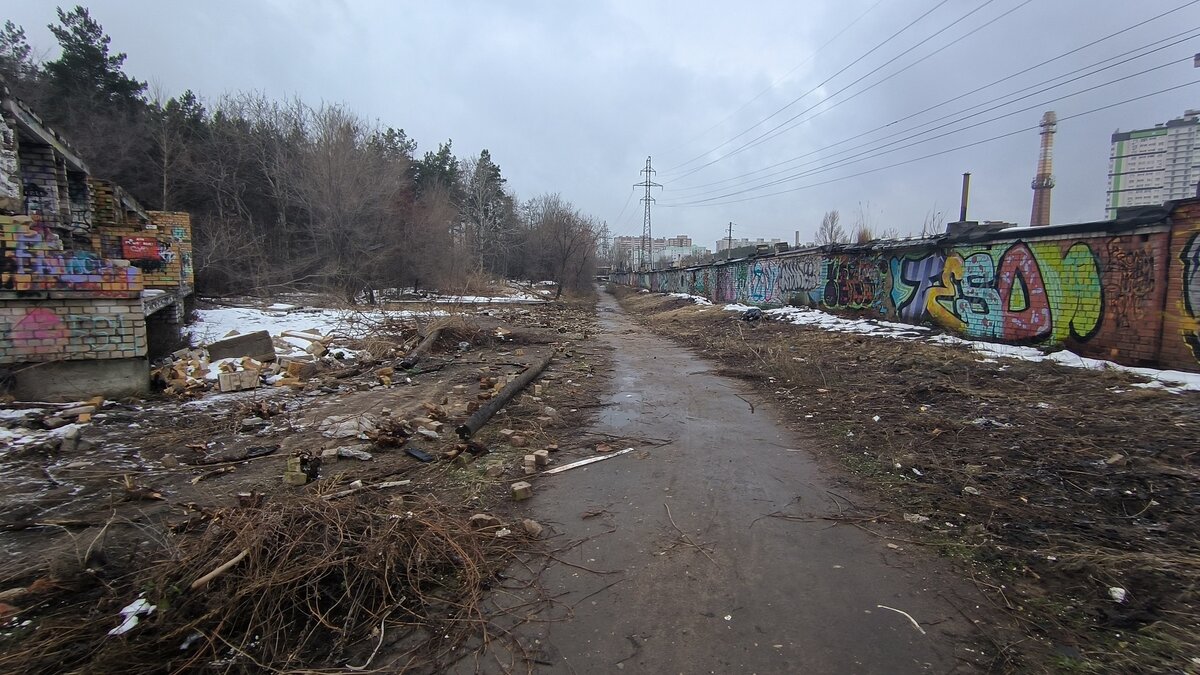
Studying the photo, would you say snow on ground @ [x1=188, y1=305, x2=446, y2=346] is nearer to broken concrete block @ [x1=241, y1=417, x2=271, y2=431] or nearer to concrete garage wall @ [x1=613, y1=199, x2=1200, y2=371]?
broken concrete block @ [x1=241, y1=417, x2=271, y2=431]

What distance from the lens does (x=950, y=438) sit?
5293mm

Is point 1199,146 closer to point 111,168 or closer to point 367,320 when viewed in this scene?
point 367,320

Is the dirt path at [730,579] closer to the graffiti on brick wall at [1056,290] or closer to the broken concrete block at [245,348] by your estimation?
the graffiti on brick wall at [1056,290]

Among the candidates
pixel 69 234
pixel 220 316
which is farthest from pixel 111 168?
pixel 69 234

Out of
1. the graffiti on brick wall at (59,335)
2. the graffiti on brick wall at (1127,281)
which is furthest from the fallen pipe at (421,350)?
the graffiti on brick wall at (1127,281)

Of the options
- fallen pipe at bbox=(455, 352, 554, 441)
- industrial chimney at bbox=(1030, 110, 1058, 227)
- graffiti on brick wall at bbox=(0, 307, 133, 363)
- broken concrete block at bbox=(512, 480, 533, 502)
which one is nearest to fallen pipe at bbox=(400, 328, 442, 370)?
fallen pipe at bbox=(455, 352, 554, 441)

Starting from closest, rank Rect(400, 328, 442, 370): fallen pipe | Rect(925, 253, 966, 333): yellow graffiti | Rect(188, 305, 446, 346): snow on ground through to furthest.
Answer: Rect(400, 328, 442, 370): fallen pipe < Rect(188, 305, 446, 346): snow on ground < Rect(925, 253, 966, 333): yellow graffiti

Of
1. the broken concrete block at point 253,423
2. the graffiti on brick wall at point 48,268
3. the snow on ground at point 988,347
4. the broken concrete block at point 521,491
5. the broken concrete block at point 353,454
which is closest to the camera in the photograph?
the broken concrete block at point 521,491

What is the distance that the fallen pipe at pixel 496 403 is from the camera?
5.52 m

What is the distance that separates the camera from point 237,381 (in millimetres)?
7352

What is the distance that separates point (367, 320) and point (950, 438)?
1197cm

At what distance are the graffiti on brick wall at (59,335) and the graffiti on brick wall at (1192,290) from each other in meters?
13.5

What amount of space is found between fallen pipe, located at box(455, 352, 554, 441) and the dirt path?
4.42 feet

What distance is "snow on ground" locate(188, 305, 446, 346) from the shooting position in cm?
1117
